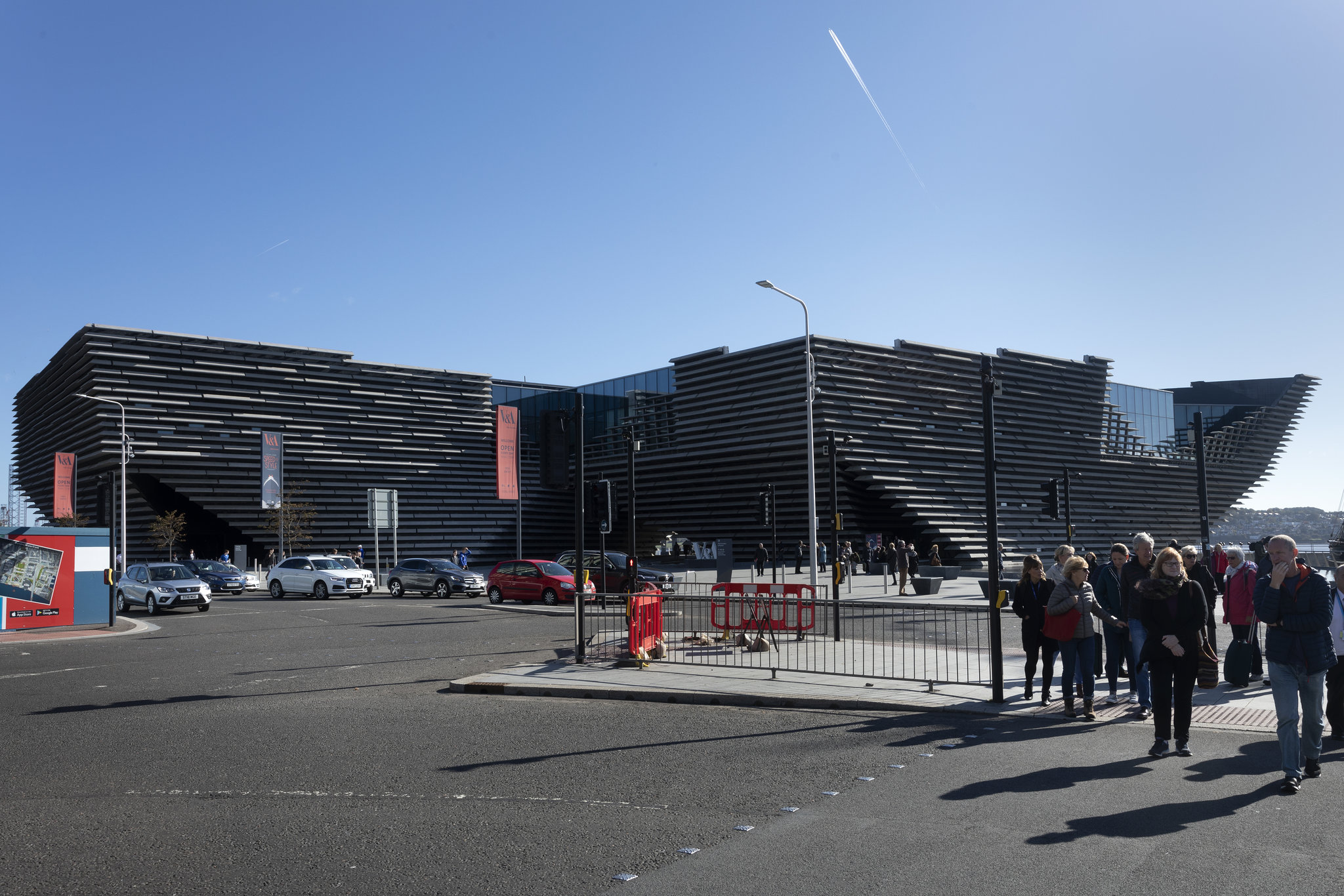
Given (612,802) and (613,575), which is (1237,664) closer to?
(612,802)

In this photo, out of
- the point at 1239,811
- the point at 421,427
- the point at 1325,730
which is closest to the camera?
the point at 1239,811

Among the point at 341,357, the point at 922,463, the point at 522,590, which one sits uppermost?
the point at 341,357

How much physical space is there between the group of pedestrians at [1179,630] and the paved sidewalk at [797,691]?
507 millimetres

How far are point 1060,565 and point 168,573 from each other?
88.0 feet

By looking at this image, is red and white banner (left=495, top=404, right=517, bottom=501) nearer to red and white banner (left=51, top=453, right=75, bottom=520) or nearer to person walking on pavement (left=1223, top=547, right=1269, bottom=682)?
red and white banner (left=51, top=453, right=75, bottom=520)

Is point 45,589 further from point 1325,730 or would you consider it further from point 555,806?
point 1325,730

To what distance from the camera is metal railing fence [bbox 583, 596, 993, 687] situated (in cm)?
1314

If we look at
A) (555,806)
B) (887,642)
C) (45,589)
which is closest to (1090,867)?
(555,806)

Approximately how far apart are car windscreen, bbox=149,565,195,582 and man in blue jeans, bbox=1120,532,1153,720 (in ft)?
87.9

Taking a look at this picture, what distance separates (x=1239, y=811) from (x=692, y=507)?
52901mm

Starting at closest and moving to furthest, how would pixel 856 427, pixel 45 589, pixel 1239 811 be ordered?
pixel 1239 811, pixel 45 589, pixel 856 427

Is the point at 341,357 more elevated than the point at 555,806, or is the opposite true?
the point at 341,357

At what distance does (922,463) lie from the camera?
2098 inches

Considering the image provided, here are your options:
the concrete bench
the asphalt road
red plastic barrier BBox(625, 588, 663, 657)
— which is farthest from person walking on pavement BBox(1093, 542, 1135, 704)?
the concrete bench
